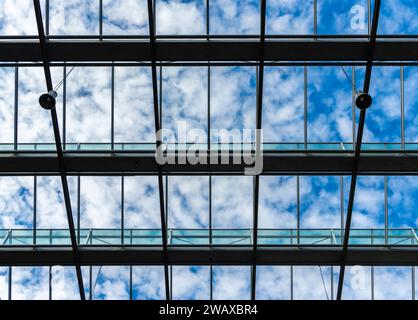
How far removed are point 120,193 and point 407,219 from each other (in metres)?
9.35

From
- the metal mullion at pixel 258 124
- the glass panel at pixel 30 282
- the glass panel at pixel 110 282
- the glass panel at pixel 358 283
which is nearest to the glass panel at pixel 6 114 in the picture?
the glass panel at pixel 30 282

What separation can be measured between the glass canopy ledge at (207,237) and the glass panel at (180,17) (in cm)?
648

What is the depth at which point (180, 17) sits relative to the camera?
61.9 feet

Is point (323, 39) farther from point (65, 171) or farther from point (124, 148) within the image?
point (65, 171)

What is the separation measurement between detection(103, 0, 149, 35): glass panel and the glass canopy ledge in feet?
21.3

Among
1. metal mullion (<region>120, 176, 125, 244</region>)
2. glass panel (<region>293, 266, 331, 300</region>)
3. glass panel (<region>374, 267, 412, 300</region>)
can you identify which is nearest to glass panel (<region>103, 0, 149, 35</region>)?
metal mullion (<region>120, 176, 125, 244</region>)

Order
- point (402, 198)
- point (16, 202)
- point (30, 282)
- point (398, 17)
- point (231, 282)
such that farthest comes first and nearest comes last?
point (30, 282)
point (231, 282)
point (16, 202)
point (402, 198)
point (398, 17)

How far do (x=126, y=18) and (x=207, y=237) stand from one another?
741 centimetres

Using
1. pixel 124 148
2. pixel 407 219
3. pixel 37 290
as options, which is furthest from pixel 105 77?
pixel 407 219

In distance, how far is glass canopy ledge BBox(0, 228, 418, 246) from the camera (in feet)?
69.6

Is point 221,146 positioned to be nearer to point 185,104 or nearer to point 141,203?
point 185,104

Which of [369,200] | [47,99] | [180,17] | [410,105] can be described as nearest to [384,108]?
[410,105]

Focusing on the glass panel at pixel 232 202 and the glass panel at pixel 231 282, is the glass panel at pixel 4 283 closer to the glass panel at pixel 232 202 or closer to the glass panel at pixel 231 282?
the glass panel at pixel 231 282
